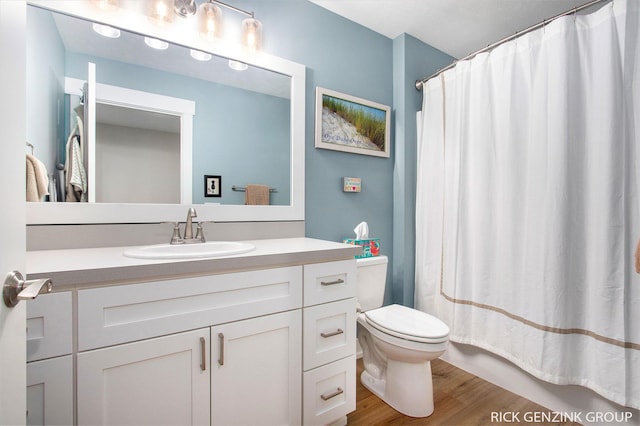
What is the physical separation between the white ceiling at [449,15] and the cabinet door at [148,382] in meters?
2.07

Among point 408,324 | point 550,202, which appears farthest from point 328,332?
point 550,202

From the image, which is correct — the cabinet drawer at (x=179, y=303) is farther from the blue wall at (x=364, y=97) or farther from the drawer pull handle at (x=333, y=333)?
the blue wall at (x=364, y=97)

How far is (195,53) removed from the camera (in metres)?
1.56

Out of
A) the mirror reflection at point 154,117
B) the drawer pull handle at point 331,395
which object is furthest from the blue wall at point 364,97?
the drawer pull handle at point 331,395

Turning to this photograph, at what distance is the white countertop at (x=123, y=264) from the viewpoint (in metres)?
0.85

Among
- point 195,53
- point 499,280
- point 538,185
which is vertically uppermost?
point 195,53

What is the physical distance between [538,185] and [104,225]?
6.94ft

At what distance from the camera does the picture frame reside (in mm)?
1583

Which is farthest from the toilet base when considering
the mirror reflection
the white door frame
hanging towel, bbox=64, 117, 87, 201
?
hanging towel, bbox=64, 117, 87, 201

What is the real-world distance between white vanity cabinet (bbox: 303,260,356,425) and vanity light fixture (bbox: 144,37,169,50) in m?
1.27

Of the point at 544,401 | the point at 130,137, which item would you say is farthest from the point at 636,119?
the point at 130,137

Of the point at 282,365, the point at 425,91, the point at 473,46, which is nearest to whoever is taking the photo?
the point at 282,365

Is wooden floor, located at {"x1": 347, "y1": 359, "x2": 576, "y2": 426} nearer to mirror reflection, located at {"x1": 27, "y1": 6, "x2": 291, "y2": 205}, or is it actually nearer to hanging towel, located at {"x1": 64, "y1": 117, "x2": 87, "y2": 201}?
mirror reflection, located at {"x1": 27, "y1": 6, "x2": 291, "y2": 205}

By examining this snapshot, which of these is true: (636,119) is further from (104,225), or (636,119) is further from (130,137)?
(104,225)
